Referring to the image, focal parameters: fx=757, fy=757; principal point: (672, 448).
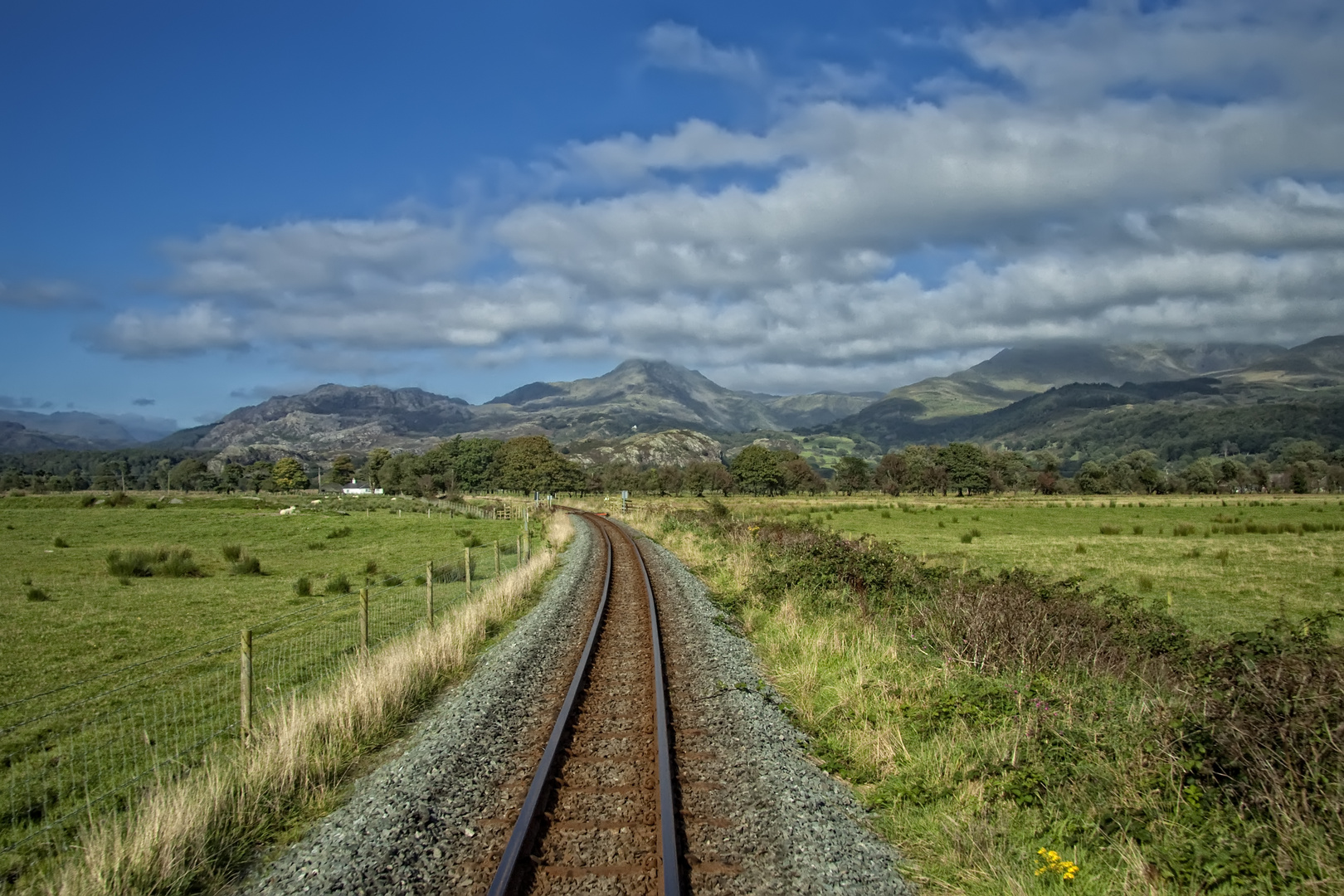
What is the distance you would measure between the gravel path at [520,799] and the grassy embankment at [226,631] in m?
0.54

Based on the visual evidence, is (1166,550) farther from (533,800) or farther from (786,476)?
(786,476)

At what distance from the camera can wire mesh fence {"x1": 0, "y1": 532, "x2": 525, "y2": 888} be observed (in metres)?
7.90

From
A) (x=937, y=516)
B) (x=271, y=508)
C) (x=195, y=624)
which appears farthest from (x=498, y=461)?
(x=195, y=624)

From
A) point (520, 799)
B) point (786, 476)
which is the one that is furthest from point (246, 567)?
point (786, 476)

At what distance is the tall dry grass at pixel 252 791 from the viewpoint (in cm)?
522

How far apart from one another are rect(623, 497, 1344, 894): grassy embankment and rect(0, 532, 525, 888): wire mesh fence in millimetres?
6369

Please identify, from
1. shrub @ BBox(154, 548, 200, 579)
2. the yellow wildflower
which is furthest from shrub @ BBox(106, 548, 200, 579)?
the yellow wildflower

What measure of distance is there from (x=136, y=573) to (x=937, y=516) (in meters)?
58.2

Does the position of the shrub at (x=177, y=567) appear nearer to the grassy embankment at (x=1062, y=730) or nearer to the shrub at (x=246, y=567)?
the shrub at (x=246, y=567)

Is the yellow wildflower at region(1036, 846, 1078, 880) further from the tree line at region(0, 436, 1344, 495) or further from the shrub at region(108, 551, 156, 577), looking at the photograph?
the tree line at region(0, 436, 1344, 495)

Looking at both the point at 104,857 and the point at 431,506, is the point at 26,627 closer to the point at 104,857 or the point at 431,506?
the point at 104,857

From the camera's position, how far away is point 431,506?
8669 centimetres

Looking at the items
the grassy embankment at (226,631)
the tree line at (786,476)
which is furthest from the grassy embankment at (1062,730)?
the tree line at (786,476)

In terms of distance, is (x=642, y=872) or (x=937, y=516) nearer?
(x=642, y=872)
